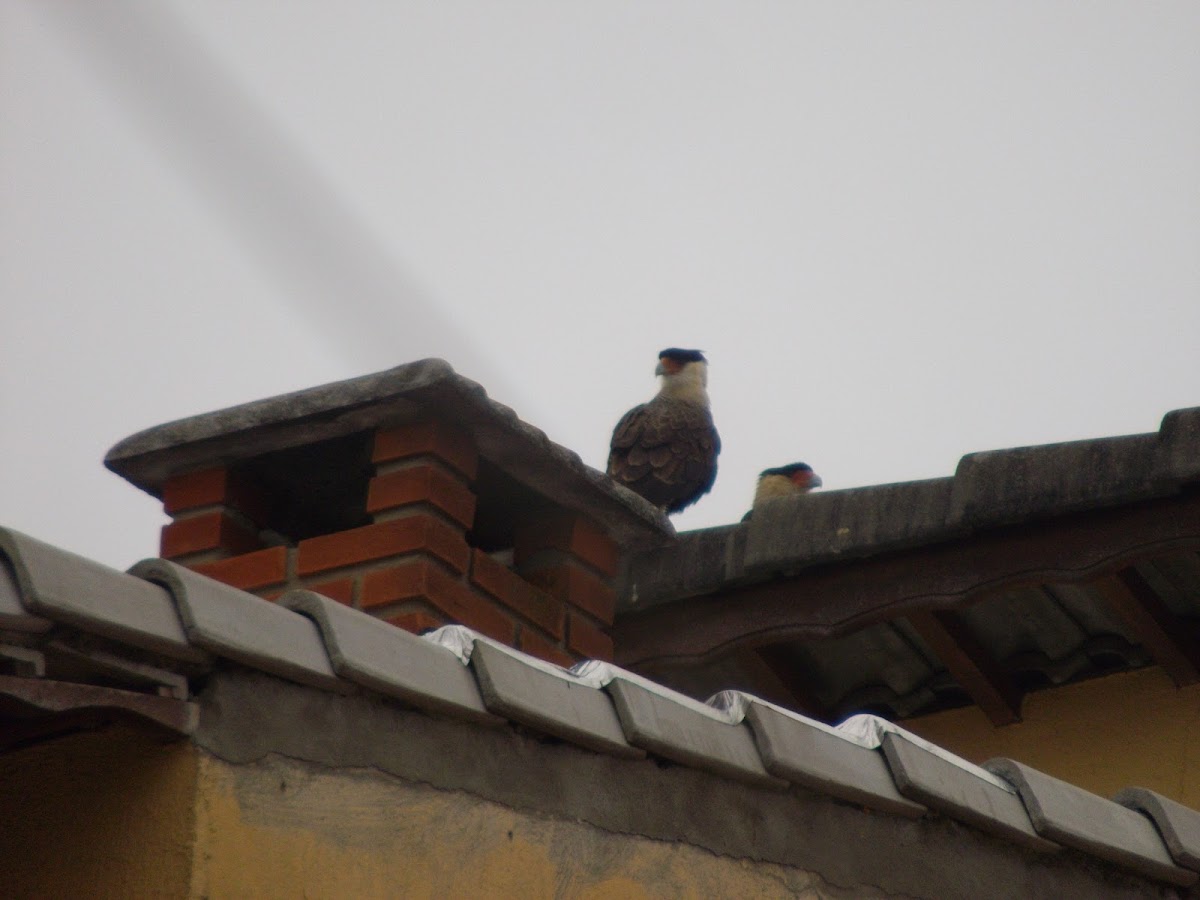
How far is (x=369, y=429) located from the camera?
3795mm

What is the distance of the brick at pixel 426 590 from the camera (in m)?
3.51

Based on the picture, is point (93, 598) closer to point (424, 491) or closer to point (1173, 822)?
point (424, 491)

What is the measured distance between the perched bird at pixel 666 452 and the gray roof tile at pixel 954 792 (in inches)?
191

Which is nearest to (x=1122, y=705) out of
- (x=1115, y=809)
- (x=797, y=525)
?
(x=797, y=525)

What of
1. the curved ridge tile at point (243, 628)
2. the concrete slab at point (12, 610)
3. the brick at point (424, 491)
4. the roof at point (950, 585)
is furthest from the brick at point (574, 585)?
the concrete slab at point (12, 610)

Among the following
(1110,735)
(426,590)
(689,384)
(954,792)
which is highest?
(689,384)

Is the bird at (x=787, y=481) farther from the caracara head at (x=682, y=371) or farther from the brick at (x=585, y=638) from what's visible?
the brick at (x=585, y=638)

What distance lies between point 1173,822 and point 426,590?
1.48 meters

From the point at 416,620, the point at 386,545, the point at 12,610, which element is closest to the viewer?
the point at 12,610

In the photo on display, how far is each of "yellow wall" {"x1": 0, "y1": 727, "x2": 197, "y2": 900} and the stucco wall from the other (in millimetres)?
33

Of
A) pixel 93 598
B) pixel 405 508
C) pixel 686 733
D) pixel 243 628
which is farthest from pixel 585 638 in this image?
pixel 93 598

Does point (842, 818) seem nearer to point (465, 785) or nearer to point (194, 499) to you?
point (465, 785)

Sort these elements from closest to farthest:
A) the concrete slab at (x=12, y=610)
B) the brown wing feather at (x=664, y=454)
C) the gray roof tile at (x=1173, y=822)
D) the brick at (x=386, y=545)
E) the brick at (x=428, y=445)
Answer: the concrete slab at (x=12, y=610), the gray roof tile at (x=1173, y=822), the brick at (x=386, y=545), the brick at (x=428, y=445), the brown wing feather at (x=664, y=454)

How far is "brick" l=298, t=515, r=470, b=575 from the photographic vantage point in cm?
358
